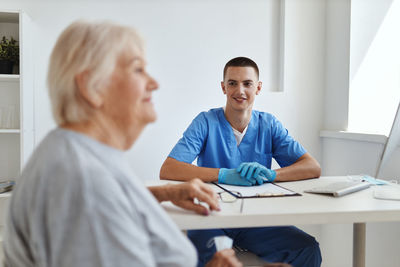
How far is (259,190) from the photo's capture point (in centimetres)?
136

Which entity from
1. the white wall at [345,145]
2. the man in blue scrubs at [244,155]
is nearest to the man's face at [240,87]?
the man in blue scrubs at [244,155]

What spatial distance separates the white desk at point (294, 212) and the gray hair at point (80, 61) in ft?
1.51

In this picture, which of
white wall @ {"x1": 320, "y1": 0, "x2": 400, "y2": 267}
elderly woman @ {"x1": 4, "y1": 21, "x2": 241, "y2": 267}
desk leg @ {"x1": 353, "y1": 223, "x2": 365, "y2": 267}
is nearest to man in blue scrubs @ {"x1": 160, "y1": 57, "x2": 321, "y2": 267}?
desk leg @ {"x1": 353, "y1": 223, "x2": 365, "y2": 267}

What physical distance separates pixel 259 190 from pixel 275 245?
0.33 meters

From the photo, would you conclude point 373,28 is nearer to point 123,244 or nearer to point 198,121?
point 198,121

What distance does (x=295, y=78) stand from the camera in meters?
2.81

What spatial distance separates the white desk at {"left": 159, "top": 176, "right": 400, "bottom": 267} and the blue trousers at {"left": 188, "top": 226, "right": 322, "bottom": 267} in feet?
1.12

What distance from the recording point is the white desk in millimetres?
1013

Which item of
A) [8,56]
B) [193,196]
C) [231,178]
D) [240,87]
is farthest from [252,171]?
[8,56]

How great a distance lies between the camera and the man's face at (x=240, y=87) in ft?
6.46

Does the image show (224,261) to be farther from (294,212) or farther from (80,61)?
(80,61)

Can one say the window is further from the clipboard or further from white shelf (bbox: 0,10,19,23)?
white shelf (bbox: 0,10,19,23)

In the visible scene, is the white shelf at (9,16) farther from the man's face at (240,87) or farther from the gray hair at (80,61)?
the gray hair at (80,61)

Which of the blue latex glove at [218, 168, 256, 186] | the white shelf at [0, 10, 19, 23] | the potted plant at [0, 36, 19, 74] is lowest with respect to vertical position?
the blue latex glove at [218, 168, 256, 186]
